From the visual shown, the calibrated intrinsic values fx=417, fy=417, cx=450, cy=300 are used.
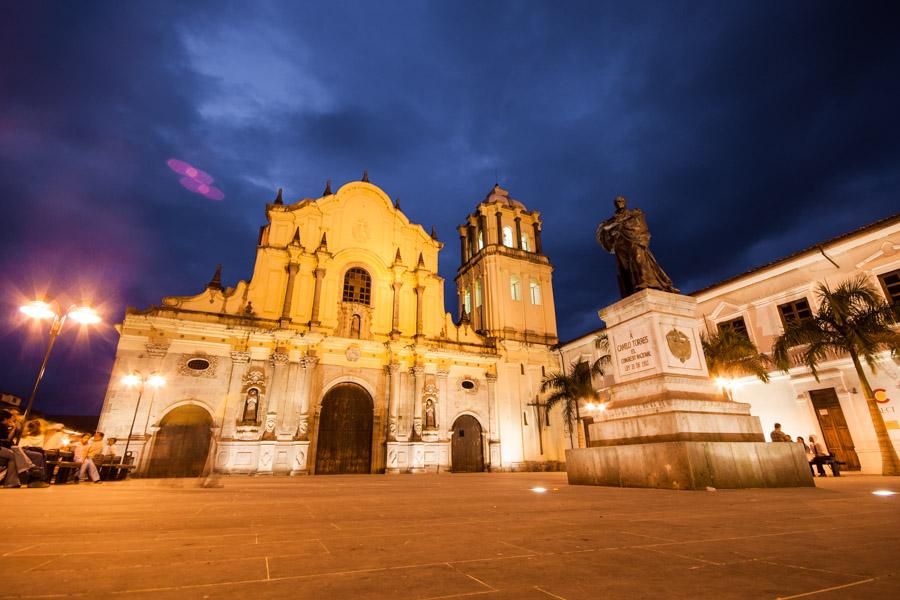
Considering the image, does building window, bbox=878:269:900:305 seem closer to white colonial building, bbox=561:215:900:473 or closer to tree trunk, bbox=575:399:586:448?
white colonial building, bbox=561:215:900:473

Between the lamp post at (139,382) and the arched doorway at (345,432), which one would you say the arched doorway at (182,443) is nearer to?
the lamp post at (139,382)

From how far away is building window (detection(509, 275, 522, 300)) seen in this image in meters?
25.7

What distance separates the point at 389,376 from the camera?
1980 cm

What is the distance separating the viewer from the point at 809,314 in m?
15.2

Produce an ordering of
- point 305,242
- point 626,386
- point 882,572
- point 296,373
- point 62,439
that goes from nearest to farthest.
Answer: point 882,572 → point 626,386 → point 62,439 → point 296,373 → point 305,242

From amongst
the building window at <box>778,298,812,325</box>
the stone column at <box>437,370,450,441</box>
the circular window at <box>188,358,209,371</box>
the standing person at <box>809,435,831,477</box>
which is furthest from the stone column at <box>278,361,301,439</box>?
the building window at <box>778,298,812,325</box>

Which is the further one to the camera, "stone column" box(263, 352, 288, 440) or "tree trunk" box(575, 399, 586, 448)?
"tree trunk" box(575, 399, 586, 448)

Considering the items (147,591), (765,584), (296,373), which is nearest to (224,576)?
(147,591)

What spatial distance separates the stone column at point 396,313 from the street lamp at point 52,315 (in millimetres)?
12484

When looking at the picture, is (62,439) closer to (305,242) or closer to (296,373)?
(296,373)

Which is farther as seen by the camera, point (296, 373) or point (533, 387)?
point (533, 387)

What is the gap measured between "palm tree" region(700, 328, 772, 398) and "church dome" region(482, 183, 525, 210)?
1697cm

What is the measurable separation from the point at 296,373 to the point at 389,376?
164 inches

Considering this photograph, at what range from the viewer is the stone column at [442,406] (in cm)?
2006
